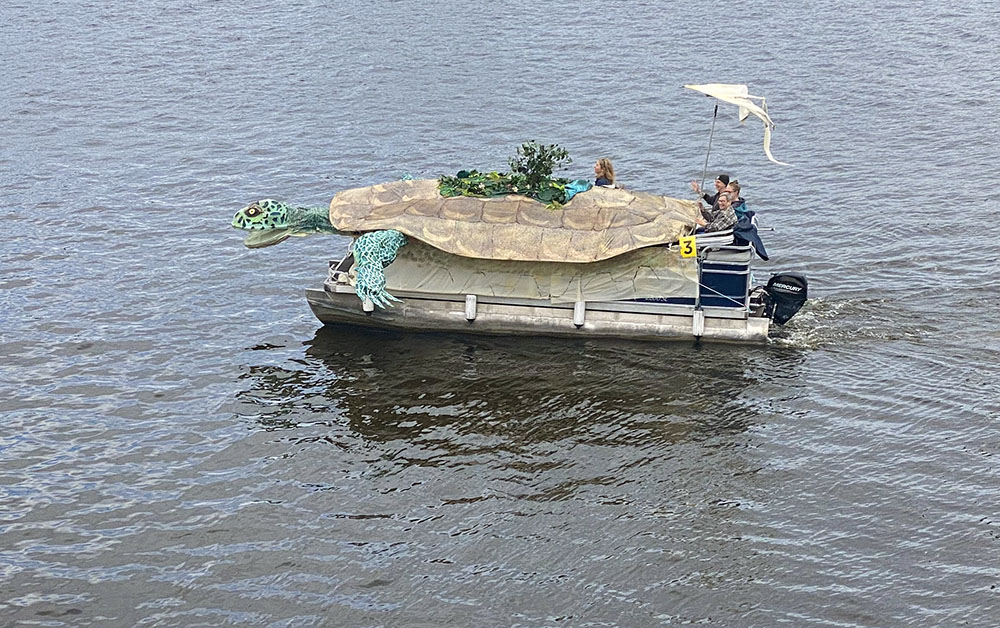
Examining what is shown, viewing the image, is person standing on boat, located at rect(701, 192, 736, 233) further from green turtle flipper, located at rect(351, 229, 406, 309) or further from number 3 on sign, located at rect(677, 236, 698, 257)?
green turtle flipper, located at rect(351, 229, 406, 309)

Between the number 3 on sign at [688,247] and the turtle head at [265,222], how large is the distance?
7.68 meters

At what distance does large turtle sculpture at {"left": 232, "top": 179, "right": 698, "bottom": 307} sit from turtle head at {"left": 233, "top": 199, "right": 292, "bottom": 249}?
1.14 metres

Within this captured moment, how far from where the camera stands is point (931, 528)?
15.9 meters

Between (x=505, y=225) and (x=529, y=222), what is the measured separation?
0.45 meters

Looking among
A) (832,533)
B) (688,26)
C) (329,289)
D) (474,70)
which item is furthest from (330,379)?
(688,26)

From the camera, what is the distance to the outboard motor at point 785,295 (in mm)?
20594

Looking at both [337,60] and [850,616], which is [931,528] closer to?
[850,616]

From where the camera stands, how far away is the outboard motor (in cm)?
2059

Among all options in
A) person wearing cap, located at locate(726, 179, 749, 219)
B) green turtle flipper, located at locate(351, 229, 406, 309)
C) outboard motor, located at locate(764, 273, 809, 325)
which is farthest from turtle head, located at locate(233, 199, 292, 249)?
outboard motor, located at locate(764, 273, 809, 325)

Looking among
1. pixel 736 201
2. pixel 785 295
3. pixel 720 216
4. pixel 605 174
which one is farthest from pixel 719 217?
pixel 605 174

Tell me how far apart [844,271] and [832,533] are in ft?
30.1

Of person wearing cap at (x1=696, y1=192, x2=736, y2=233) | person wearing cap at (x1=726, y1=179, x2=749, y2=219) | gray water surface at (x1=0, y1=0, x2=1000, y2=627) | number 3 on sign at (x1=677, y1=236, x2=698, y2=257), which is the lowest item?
gray water surface at (x1=0, y1=0, x2=1000, y2=627)

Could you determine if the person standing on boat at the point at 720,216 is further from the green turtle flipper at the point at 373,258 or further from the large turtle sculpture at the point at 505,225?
the green turtle flipper at the point at 373,258

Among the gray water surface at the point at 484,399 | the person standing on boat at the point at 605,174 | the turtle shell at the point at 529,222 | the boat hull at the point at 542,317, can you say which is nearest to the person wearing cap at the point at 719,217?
the turtle shell at the point at 529,222
